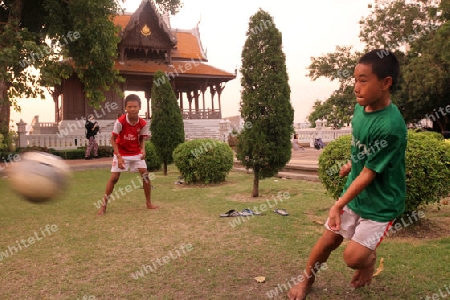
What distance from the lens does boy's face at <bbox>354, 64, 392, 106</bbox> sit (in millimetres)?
2352

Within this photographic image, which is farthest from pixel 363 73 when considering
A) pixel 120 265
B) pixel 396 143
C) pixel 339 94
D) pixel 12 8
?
pixel 339 94

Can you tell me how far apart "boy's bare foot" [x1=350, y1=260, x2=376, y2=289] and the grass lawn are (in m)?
0.06

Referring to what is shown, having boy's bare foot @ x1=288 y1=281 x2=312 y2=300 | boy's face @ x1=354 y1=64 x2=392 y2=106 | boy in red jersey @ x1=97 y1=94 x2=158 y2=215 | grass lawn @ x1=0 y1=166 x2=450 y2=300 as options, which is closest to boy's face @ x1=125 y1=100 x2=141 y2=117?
boy in red jersey @ x1=97 y1=94 x2=158 y2=215

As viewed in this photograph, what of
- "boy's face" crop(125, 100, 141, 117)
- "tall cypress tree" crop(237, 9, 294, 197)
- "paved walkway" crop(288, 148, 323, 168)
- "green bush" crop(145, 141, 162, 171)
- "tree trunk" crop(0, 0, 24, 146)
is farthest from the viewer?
"tree trunk" crop(0, 0, 24, 146)

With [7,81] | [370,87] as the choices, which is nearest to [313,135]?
[7,81]

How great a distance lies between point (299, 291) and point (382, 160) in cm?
118

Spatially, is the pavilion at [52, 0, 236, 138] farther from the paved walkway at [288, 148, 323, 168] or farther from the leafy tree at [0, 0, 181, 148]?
the paved walkway at [288, 148, 323, 168]

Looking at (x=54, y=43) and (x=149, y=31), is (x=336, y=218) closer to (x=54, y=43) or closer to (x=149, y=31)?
(x=54, y=43)

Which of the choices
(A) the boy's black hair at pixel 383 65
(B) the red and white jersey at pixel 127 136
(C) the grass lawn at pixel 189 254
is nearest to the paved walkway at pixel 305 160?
(C) the grass lawn at pixel 189 254

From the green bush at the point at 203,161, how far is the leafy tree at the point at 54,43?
285 inches

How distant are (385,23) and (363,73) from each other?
96.2ft

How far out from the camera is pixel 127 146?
20.1 ft

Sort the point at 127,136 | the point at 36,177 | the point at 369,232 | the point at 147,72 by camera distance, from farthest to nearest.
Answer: the point at 147,72
the point at 127,136
the point at 36,177
the point at 369,232

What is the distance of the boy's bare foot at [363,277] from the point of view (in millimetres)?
2816
